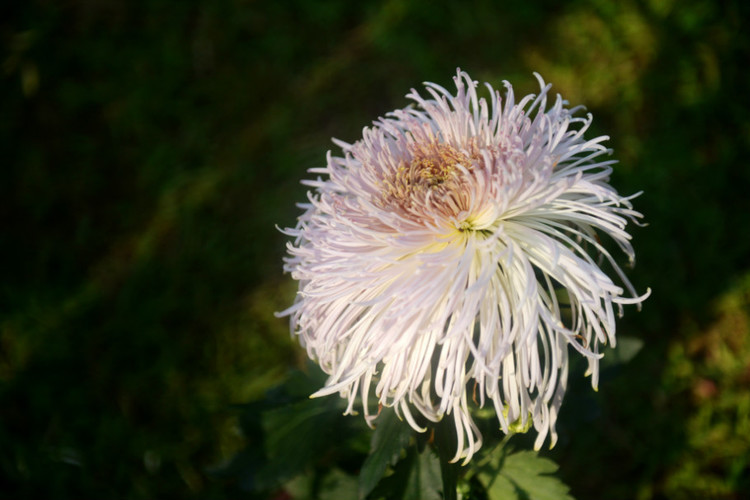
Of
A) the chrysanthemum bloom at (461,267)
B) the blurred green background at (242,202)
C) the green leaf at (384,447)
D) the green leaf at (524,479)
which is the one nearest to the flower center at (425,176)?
the chrysanthemum bloom at (461,267)

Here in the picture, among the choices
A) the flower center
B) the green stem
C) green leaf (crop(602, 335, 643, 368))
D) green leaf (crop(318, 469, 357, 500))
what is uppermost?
the flower center

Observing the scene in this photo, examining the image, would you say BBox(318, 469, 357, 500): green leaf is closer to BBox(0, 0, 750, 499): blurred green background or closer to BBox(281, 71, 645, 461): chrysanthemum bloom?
BBox(281, 71, 645, 461): chrysanthemum bloom

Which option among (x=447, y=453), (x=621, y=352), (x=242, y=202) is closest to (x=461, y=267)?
(x=447, y=453)

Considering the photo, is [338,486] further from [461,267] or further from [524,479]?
[461,267]

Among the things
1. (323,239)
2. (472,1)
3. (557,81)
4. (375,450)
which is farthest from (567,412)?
(472,1)

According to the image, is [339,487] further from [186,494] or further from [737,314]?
[737,314]

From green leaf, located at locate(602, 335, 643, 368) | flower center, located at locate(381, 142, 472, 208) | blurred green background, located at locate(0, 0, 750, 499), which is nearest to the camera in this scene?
flower center, located at locate(381, 142, 472, 208)

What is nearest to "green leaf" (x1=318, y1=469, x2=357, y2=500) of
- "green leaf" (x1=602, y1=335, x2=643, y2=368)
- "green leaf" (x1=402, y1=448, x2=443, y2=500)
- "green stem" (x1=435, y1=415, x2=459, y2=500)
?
"green leaf" (x1=402, y1=448, x2=443, y2=500)
